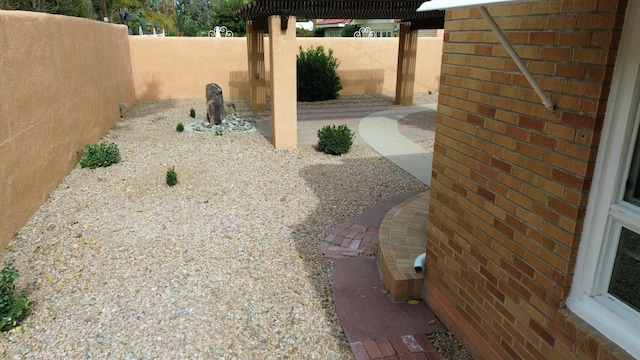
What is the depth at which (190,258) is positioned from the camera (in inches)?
182

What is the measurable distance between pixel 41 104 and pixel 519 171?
6525 millimetres

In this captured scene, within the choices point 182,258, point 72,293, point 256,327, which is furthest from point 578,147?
point 72,293

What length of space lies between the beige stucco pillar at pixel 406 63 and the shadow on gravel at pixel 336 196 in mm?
7209

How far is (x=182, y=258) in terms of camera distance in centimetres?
462

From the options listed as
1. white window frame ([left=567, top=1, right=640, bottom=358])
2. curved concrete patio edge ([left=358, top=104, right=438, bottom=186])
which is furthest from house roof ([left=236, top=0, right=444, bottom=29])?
white window frame ([left=567, top=1, right=640, bottom=358])

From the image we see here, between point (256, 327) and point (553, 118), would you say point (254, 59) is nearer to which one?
point (256, 327)

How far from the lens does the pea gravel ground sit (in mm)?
3371

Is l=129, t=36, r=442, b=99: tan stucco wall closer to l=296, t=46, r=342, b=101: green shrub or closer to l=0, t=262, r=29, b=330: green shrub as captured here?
l=296, t=46, r=342, b=101: green shrub

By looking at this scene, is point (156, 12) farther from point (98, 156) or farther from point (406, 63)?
point (98, 156)

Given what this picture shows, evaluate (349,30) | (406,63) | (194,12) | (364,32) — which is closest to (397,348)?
(406,63)

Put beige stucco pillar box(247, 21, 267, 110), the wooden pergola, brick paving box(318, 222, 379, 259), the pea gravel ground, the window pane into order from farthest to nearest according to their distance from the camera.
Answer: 1. beige stucco pillar box(247, 21, 267, 110)
2. the wooden pergola
3. brick paving box(318, 222, 379, 259)
4. the pea gravel ground
5. the window pane

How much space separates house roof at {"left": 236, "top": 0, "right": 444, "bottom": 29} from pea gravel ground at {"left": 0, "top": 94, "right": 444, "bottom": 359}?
2979 mm

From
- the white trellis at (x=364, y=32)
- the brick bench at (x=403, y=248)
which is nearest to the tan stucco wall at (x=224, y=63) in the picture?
the white trellis at (x=364, y=32)

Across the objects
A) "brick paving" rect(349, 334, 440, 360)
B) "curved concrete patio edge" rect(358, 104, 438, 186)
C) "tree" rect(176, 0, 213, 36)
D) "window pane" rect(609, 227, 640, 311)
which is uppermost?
"tree" rect(176, 0, 213, 36)
